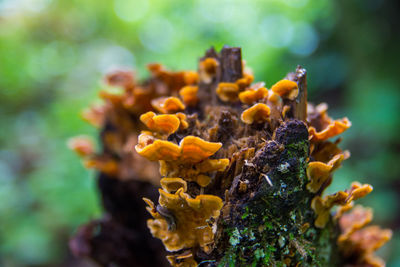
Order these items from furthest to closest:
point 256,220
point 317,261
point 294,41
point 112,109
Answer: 1. point 294,41
2. point 112,109
3. point 317,261
4. point 256,220

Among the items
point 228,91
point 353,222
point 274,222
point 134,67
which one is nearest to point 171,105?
point 228,91

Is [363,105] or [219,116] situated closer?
[219,116]

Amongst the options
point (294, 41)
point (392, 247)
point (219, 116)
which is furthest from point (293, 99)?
point (294, 41)

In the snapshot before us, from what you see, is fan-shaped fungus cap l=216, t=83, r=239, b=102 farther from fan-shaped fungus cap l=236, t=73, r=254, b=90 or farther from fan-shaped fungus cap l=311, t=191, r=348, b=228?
fan-shaped fungus cap l=311, t=191, r=348, b=228

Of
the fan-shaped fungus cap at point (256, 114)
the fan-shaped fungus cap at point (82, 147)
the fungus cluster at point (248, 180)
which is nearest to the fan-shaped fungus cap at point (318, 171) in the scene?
the fungus cluster at point (248, 180)

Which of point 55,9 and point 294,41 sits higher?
point 55,9

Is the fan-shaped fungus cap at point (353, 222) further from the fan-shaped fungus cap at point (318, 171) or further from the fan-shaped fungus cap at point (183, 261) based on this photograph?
the fan-shaped fungus cap at point (183, 261)

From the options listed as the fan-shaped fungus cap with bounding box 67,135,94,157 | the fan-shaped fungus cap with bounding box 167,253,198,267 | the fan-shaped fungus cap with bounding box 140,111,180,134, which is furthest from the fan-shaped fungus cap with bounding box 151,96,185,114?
the fan-shaped fungus cap with bounding box 67,135,94,157

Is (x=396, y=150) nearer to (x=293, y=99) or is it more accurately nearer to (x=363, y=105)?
(x=363, y=105)

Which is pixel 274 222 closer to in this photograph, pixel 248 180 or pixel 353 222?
pixel 248 180
